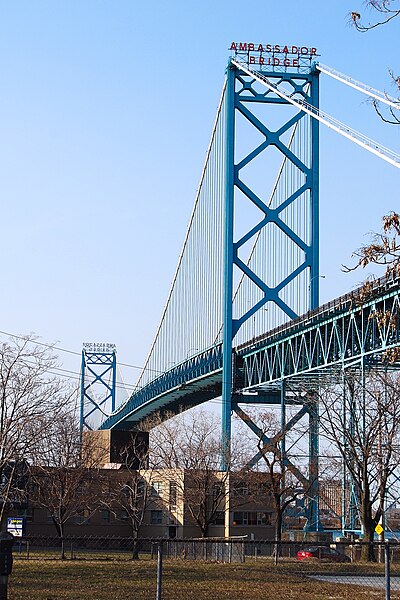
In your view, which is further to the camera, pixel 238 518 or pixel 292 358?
pixel 292 358

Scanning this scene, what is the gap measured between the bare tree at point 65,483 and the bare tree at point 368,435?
1123cm

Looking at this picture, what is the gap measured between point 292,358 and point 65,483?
20.3 m

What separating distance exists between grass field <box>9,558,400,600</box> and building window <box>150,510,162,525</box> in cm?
3140

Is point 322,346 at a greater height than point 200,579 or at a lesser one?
greater

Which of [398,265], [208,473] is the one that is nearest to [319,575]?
[398,265]

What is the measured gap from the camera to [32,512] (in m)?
59.2

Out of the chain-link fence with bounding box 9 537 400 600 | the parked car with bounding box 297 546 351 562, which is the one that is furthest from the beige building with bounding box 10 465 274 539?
the chain-link fence with bounding box 9 537 400 600

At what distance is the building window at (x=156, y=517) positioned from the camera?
62.1 metres

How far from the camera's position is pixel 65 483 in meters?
48.4

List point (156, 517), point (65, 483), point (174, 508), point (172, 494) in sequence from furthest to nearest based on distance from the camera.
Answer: point (156, 517)
point (174, 508)
point (172, 494)
point (65, 483)

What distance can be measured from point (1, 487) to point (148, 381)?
5982 centimetres

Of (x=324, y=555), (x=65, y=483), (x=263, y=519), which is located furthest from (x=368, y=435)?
(x=263, y=519)

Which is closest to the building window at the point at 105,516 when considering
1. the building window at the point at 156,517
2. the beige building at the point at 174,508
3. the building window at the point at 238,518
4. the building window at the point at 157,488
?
the beige building at the point at 174,508

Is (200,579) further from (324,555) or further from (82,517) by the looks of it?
(82,517)
